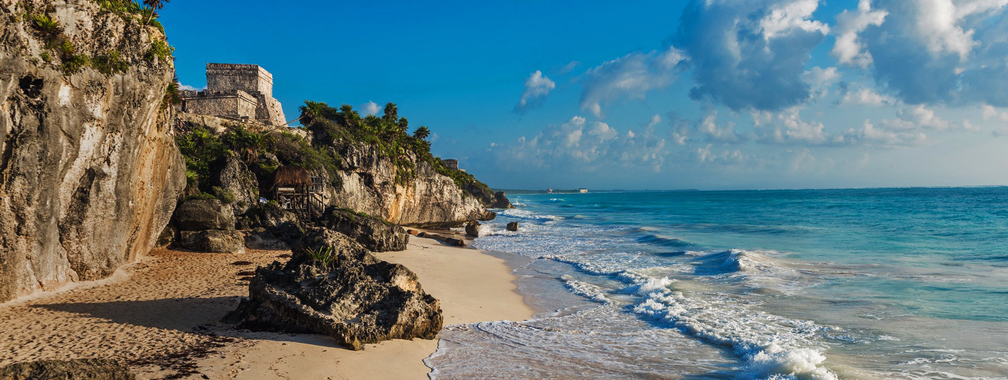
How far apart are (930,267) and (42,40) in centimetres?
2607

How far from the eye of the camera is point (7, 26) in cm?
888

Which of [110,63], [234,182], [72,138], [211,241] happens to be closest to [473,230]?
[234,182]

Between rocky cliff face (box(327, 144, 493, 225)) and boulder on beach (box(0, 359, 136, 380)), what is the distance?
78.6 ft

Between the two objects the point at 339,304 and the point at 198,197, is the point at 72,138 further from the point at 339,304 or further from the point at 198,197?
the point at 198,197

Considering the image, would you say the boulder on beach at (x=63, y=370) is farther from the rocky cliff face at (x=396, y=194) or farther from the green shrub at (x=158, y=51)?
the rocky cliff face at (x=396, y=194)

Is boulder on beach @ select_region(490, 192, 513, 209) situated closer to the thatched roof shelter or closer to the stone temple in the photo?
the stone temple

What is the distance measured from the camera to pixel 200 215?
1711 centimetres

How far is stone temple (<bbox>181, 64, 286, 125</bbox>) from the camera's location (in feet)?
106

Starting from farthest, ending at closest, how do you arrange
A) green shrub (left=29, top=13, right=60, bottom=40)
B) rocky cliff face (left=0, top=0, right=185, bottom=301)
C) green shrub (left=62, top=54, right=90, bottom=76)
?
green shrub (left=62, top=54, right=90, bottom=76) < green shrub (left=29, top=13, right=60, bottom=40) < rocky cliff face (left=0, top=0, right=185, bottom=301)

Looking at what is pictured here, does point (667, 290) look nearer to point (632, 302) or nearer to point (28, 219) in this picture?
point (632, 302)

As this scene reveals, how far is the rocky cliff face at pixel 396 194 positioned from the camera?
32281 mm

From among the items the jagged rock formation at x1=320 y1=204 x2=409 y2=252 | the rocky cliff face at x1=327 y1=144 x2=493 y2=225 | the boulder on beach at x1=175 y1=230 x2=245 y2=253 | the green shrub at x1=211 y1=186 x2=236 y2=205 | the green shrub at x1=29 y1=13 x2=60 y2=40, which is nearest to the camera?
the green shrub at x1=29 y1=13 x2=60 y2=40

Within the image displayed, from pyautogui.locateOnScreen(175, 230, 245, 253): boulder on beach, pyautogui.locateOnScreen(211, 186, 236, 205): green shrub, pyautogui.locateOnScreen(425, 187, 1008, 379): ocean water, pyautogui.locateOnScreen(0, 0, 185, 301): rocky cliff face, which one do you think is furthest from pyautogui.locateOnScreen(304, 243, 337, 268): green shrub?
pyautogui.locateOnScreen(211, 186, 236, 205): green shrub

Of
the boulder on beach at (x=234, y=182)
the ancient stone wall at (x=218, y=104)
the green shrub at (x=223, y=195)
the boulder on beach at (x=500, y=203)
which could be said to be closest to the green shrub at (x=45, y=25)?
the green shrub at (x=223, y=195)
